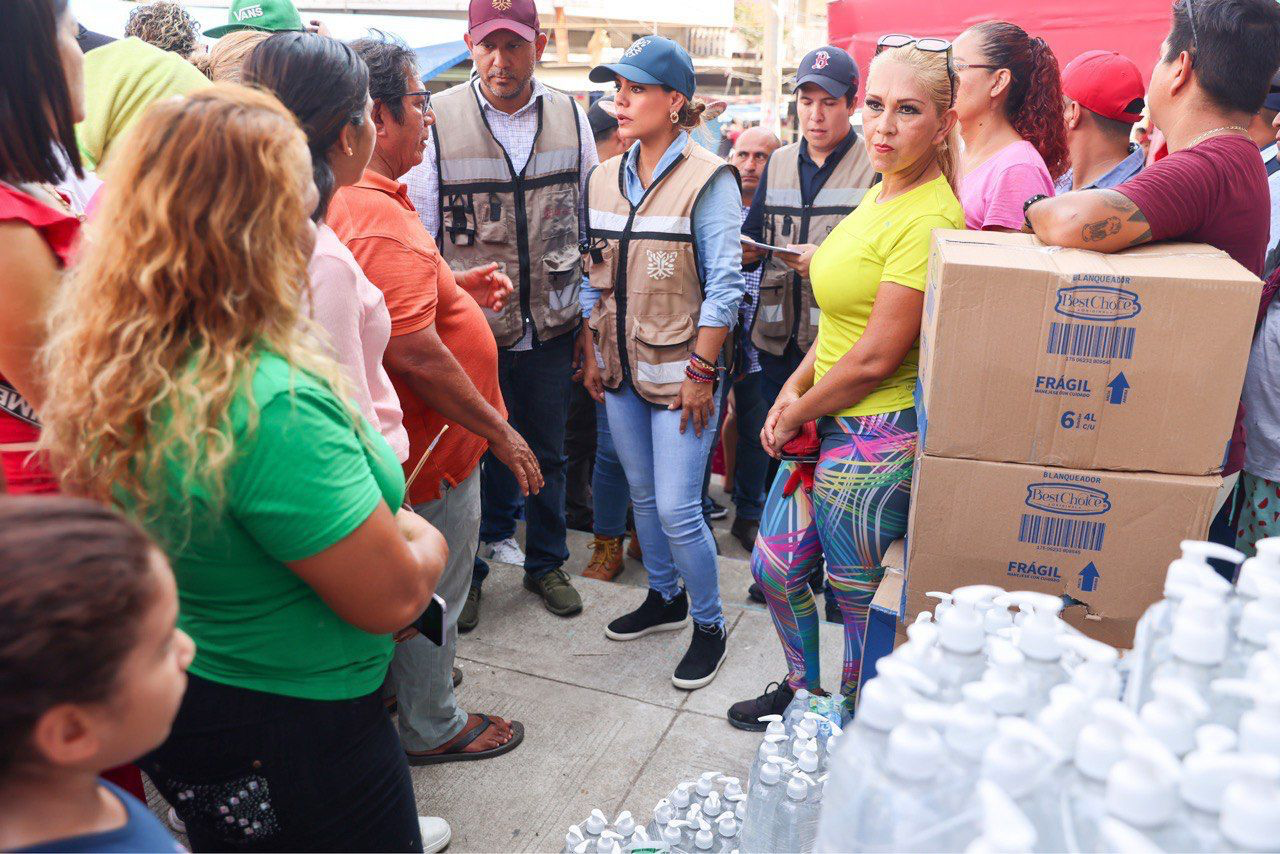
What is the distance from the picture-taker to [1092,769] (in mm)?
834

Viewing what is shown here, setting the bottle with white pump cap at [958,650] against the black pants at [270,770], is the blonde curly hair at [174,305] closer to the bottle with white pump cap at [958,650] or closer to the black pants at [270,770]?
the black pants at [270,770]

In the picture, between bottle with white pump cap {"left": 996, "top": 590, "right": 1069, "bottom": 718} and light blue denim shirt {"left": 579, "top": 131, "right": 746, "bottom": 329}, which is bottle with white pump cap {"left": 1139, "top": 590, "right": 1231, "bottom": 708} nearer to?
bottle with white pump cap {"left": 996, "top": 590, "right": 1069, "bottom": 718}

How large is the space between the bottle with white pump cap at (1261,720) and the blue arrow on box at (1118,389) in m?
0.92

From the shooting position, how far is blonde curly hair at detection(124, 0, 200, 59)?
10.8ft

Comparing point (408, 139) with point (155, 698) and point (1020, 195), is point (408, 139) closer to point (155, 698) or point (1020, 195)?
point (1020, 195)

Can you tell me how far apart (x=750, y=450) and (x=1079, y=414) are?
275 cm

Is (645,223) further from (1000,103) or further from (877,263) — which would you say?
(1000,103)

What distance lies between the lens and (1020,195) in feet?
8.52

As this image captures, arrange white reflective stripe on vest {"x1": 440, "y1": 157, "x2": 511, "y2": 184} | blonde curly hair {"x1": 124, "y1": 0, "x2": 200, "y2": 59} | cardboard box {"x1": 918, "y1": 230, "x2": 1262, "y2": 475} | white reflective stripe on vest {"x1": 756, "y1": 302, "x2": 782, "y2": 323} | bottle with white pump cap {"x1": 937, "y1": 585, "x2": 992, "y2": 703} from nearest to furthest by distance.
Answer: bottle with white pump cap {"x1": 937, "y1": 585, "x2": 992, "y2": 703}
cardboard box {"x1": 918, "y1": 230, "x2": 1262, "y2": 475}
blonde curly hair {"x1": 124, "y1": 0, "x2": 200, "y2": 59}
white reflective stripe on vest {"x1": 440, "y1": 157, "x2": 511, "y2": 184}
white reflective stripe on vest {"x1": 756, "y1": 302, "x2": 782, "y2": 323}

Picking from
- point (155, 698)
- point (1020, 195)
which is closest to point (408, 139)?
point (1020, 195)

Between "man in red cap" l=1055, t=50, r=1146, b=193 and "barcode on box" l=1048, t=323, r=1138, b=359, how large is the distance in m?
1.68

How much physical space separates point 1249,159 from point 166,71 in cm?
240

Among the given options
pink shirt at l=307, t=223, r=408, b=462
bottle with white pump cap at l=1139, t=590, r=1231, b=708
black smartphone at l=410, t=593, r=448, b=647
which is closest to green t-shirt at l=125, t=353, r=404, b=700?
black smartphone at l=410, t=593, r=448, b=647

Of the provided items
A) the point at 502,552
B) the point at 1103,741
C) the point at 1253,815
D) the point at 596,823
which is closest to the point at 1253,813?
the point at 1253,815
